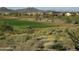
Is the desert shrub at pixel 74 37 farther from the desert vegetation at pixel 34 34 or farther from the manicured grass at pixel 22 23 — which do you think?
the manicured grass at pixel 22 23

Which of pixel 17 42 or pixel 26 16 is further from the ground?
pixel 26 16

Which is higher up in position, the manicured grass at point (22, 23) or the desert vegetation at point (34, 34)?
the manicured grass at point (22, 23)

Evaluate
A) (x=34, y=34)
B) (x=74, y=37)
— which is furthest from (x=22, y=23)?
(x=74, y=37)

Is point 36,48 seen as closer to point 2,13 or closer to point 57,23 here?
point 57,23

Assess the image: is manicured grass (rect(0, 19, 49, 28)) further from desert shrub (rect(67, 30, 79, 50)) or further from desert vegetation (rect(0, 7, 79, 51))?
desert shrub (rect(67, 30, 79, 50))

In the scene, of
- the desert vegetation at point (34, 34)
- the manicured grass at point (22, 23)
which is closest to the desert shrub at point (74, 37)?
the desert vegetation at point (34, 34)

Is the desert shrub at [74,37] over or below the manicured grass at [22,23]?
below

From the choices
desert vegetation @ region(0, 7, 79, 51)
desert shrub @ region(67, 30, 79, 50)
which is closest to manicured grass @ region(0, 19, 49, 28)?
desert vegetation @ region(0, 7, 79, 51)

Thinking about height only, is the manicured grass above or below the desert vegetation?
above

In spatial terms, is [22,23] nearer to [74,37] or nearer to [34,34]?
[34,34]
